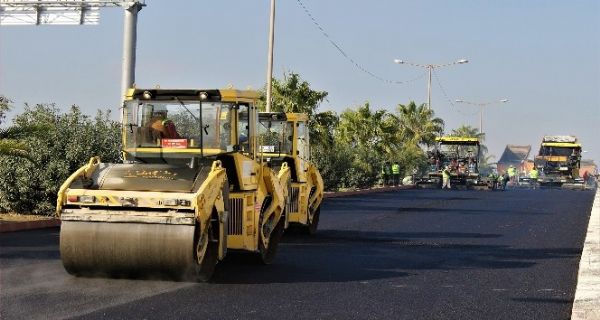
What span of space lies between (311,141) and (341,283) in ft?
76.2

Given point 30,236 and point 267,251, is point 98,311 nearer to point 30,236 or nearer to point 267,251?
point 267,251

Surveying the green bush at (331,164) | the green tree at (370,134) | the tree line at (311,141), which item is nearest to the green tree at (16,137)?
the tree line at (311,141)

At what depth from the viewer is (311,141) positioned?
1284 inches

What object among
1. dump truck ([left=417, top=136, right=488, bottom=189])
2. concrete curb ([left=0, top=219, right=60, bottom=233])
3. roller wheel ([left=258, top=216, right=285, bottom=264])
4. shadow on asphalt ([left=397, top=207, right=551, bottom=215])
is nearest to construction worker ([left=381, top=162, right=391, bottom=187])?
dump truck ([left=417, top=136, right=488, bottom=189])

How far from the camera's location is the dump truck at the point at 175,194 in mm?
8680

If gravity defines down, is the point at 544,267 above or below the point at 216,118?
below

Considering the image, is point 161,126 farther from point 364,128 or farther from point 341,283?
point 364,128

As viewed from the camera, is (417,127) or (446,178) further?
(417,127)

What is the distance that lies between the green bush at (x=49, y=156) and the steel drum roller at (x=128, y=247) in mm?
6784

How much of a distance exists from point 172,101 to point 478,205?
18585 mm

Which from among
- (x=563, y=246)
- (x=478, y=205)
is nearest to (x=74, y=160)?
(x=563, y=246)

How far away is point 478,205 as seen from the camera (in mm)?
27391

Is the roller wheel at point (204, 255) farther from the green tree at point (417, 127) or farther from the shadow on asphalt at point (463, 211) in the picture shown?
the green tree at point (417, 127)

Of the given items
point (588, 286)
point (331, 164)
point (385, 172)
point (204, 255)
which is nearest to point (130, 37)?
point (331, 164)
